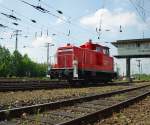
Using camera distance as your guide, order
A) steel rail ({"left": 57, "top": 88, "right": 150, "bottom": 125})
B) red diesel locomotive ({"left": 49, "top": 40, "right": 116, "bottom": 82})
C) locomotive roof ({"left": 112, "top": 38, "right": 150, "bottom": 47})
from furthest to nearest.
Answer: locomotive roof ({"left": 112, "top": 38, "right": 150, "bottom": 47})
red diesel locomotive ({"left": 49, "top": 40, "right": 116, "bottom": 82})
steel rail ({"left": 57, "top": 88, "right": 150, "bottom": 125})

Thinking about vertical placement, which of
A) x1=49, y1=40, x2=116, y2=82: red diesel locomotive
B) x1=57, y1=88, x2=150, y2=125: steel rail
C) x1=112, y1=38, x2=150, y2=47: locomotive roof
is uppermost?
x1=112, y1=38, x2=150, y2=47: locomotive roof

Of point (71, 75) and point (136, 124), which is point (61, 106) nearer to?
point (136, 124)

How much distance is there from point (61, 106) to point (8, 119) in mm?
2970

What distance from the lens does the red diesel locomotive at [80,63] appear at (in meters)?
23.1

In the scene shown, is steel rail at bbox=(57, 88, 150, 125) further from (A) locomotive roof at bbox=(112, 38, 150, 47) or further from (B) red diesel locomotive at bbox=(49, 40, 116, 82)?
(A) locomotive roof at bbox=(112, 38, 150, 47)

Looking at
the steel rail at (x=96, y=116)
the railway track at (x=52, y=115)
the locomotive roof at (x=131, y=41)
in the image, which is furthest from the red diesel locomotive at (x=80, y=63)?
the locomotive roof at (x=131, y=41)

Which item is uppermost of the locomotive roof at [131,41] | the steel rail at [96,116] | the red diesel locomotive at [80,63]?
the locomotive roof at [131,41]

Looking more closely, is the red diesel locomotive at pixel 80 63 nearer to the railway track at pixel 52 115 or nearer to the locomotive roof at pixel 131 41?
the railway track at pixel 52 115

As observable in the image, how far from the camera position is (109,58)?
2866 cm

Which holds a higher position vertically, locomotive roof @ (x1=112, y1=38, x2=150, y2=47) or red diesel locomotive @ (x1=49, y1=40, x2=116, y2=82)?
locomotive roof @ (x1=112, y1=38, x2=150, y2=47)

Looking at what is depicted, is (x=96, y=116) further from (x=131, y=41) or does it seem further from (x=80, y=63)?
(x=131, y=41)

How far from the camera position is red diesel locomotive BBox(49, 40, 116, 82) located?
23.1 meters

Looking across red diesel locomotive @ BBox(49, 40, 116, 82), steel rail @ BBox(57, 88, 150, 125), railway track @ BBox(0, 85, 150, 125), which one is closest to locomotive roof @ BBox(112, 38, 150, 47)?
red diesel locomotive @ BBox(49, 40, 116, 82)

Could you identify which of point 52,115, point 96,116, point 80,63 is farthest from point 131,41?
point 52,115
